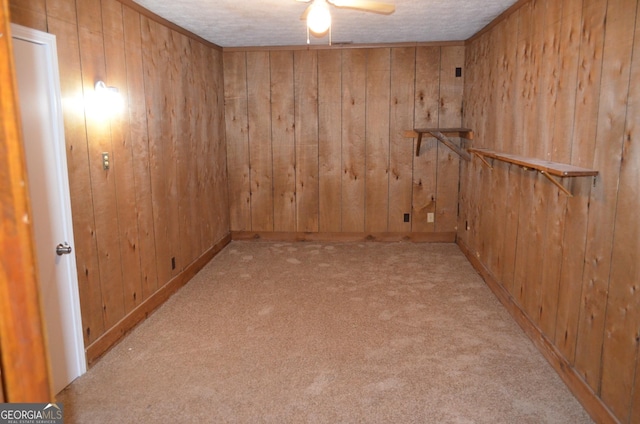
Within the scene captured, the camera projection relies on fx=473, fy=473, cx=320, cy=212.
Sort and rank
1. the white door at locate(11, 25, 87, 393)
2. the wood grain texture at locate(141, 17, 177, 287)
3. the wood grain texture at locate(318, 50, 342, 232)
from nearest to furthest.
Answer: the white door at locate(11, 25, 87, 393) → the wood grain texture at locate(141, 17, 177, 287) → the wood grain texture at locate(318, 50, 342, 232)

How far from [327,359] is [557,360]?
142 centimetres

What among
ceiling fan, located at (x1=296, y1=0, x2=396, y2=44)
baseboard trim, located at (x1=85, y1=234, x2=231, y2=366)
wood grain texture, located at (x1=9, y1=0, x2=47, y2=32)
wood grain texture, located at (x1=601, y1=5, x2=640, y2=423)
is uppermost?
ceiling fan, located at (x1=296, y1=0, x2=396, y2=44)

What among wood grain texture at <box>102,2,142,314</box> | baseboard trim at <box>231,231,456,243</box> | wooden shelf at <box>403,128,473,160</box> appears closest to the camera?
wood grain texture at <box>102,2,142,314</box>

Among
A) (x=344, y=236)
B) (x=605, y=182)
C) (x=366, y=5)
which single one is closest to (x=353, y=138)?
(x=344, y=236)

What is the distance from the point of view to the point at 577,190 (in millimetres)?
2695

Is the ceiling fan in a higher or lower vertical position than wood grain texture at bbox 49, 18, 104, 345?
higher

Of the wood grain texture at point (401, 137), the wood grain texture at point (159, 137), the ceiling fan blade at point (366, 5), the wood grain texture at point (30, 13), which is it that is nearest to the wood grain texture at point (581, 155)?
the ceiling fan blade at point (366, 5)

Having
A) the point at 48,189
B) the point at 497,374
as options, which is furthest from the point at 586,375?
the point at 48,189

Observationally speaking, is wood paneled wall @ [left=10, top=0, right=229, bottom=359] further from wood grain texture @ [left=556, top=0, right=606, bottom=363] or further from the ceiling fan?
wood grain texture @ [left=556, top=0, right=606, bottom=363]

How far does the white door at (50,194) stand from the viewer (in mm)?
2482

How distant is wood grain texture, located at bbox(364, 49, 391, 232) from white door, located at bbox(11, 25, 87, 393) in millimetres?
3900

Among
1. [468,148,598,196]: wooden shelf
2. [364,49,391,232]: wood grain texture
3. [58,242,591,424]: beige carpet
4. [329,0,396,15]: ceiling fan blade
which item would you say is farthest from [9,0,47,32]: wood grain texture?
[364,49,391,232]: wood grain texture
